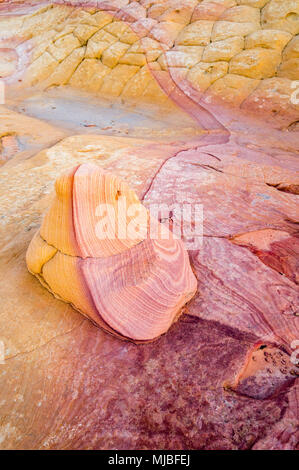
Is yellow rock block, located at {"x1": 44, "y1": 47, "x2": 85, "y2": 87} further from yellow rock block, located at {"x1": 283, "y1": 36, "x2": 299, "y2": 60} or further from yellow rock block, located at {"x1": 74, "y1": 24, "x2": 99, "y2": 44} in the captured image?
yellow rock block, located at {"x1": 283, "y1": 36, "x2": 299, "y2": 60}

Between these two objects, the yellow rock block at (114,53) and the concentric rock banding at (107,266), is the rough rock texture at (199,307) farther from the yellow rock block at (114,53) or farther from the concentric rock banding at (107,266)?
the yellow rock block at (114,53)

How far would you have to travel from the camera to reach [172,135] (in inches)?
169

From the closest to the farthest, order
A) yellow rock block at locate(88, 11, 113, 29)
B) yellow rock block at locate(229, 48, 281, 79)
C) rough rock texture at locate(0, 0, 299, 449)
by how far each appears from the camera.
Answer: rough rock texture at locate(0, 0, 299, 449)
yellow rock block at locate(229, 48, 281, 79)
yellow rock block at locate(88, 11, 113, 29)

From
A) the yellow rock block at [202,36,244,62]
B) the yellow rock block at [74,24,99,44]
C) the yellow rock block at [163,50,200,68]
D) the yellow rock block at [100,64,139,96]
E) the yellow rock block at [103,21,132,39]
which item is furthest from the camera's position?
the yellow rock block at [74,24,99,44]

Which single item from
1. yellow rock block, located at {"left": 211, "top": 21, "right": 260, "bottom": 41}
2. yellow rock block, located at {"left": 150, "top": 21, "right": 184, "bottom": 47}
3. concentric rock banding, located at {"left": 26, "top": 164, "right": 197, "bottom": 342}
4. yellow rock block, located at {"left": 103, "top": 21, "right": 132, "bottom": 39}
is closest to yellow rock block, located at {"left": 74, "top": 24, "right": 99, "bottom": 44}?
yellow rock block, located at {"left": 103, "top": 21, "right": 132, "bottom": 39}

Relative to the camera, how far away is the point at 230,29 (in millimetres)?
5133

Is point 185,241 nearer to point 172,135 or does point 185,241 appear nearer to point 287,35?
point 172,135

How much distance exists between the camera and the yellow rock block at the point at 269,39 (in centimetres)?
473

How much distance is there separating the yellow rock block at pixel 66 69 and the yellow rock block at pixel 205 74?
276 cm

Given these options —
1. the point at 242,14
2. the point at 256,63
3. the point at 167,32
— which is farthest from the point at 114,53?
the point at 256,63

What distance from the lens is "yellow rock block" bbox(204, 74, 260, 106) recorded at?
479cm

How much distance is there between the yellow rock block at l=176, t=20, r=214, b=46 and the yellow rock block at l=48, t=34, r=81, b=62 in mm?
2441

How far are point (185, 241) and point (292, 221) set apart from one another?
816mm
